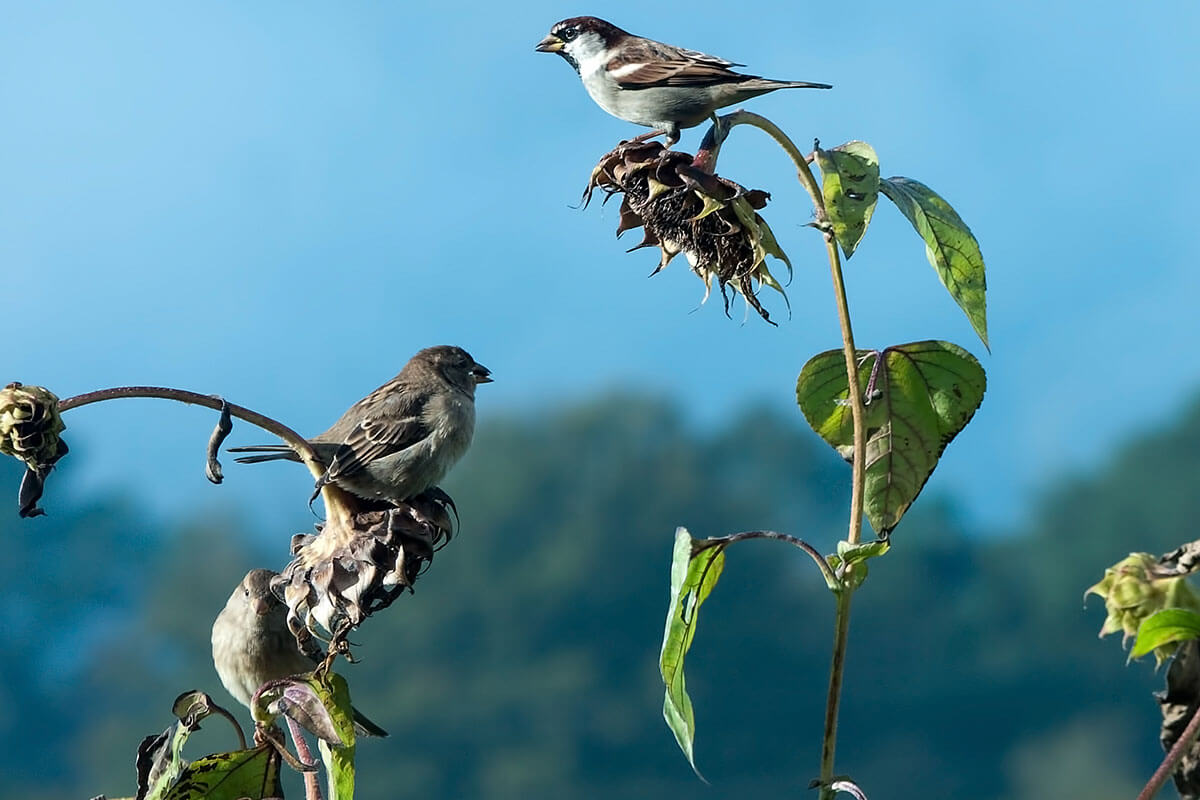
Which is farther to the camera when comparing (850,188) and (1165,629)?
(850,188)

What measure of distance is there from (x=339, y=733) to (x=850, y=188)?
1.09 metres

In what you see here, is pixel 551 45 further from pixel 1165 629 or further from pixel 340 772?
pixel 1165 629

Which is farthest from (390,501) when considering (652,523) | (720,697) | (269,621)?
(652,523)

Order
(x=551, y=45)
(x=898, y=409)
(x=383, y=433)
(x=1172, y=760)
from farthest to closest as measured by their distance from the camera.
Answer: (x=551, y=45), (x=383, y=433), (x=898, y=409), (x=1172, y=760)

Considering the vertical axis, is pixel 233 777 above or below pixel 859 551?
below

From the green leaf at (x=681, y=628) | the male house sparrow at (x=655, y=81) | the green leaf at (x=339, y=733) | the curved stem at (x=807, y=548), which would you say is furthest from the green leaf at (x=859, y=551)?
the male house sparrow at (x=655, y=81)

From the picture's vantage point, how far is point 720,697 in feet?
219

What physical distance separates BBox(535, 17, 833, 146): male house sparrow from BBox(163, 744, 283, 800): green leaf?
1252 millimetres

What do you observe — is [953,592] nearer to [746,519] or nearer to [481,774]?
[746,519]

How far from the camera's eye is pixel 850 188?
80.8 inches

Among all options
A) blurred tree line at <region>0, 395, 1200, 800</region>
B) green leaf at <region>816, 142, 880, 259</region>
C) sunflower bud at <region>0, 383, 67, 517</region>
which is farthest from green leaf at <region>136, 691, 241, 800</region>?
blurred tree line at <region>0, 395, 1200, 800</region>

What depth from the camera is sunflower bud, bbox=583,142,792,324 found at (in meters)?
2.17

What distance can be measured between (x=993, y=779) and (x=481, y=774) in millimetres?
23536

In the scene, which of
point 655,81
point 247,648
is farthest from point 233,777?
point 247,648
